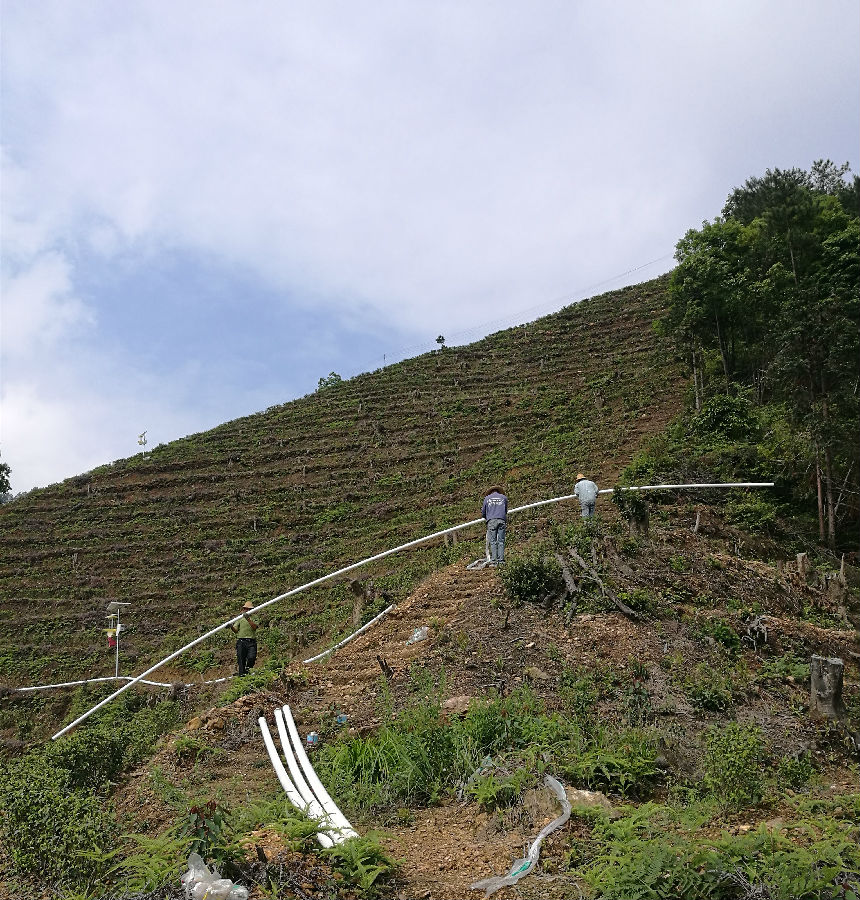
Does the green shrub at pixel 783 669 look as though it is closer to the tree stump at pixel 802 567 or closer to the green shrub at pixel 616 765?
the green shrub at pixel 616 765

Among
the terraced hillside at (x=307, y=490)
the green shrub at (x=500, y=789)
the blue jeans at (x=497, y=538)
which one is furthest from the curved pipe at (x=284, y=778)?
the terraced hillside at (x=307, y=490)

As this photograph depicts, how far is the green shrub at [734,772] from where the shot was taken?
4270 millimetres

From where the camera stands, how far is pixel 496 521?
30.0 ft

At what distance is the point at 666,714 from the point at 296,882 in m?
3.29

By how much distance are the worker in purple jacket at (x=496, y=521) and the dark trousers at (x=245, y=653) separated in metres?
3.05

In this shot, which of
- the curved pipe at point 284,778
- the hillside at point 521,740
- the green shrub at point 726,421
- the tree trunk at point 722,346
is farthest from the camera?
the tree trunk at point 722,346

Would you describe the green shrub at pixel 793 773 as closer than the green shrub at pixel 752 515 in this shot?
Yes

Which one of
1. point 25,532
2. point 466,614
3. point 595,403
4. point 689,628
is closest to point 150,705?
point 466,614

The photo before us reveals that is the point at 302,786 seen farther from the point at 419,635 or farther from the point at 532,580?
the point at 532,580

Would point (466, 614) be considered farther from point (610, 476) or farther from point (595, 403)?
point (595, 403)

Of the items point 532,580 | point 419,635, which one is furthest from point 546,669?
point 419,635

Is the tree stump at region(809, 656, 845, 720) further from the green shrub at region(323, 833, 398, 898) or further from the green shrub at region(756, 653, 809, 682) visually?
the green shrub at region(323, 833, 398, 898)

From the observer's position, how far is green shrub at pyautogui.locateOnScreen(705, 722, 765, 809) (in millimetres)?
4270

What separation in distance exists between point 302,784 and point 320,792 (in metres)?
0.22
